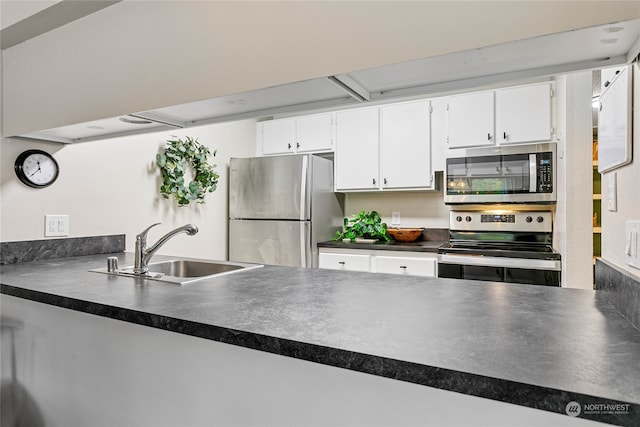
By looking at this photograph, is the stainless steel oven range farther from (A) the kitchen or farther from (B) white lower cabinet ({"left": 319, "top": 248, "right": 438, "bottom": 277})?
(A) the kitchen

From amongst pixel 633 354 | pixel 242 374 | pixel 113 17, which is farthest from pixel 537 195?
pixel 113 17

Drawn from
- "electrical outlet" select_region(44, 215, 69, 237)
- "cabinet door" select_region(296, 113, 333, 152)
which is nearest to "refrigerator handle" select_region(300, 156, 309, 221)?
"cabinet door" select_region(296, 113, 333, 152)

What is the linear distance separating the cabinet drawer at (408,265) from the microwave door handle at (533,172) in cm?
90

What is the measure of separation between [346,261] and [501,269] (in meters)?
1.22

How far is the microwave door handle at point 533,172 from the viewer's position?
2.92 m

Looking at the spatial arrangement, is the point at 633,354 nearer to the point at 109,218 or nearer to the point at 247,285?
the point at 247,285

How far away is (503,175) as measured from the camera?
9.95 feet

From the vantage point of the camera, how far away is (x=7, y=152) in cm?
Answer: 202

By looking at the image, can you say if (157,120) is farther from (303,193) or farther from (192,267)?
(303,193)

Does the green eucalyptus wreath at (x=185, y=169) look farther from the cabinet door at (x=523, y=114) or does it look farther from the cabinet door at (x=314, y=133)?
the cabinet door at (x=523, y=114)

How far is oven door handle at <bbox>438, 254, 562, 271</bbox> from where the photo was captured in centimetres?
265

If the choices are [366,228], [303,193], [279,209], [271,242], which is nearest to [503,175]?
[366,228]

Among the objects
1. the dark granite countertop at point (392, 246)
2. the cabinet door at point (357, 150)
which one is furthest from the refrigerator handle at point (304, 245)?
the cabinet door at point (357, 150)

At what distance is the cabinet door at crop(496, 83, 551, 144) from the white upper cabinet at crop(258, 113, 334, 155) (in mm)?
1472
